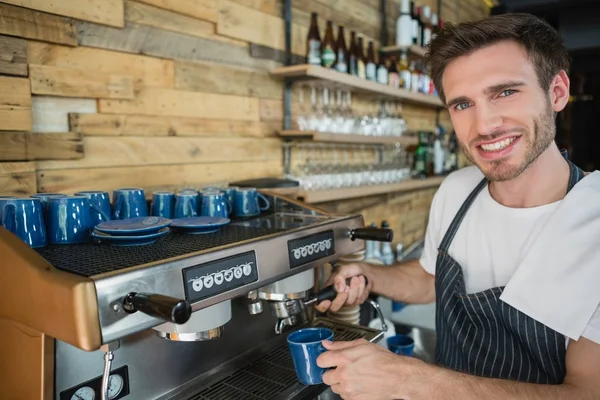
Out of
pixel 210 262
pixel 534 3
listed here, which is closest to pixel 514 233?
pixel 210 262

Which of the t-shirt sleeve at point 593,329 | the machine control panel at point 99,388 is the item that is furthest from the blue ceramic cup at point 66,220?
the t-shirt sleeve at point 593,329

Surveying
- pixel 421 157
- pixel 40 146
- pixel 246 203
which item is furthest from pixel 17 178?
pixel 421 157

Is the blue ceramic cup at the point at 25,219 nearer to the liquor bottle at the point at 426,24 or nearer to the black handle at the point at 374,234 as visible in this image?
the black handle at the point at 374,234

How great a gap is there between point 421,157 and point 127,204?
2.47m

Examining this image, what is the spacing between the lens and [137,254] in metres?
0.79

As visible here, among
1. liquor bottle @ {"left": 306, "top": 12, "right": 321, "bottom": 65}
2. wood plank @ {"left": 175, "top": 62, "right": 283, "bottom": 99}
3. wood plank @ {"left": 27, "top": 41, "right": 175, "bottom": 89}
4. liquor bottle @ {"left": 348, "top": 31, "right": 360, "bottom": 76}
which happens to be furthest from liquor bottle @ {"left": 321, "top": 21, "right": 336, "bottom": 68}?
wood plank @ {"left": 27, "top": 41, "right": 175, "bottom": 89}

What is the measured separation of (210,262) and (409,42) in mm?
2219

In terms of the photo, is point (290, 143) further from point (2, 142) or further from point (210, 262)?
point (210, 262)

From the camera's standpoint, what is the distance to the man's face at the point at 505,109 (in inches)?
44.7

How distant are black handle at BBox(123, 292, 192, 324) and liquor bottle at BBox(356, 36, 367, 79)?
1.84m

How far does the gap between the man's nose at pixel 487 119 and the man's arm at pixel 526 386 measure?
1.66 ft

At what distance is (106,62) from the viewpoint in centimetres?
129

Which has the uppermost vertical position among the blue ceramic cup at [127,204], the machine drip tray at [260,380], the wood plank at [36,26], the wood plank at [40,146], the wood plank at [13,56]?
the wood plank at [36,26]

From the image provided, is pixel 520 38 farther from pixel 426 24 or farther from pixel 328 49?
pixel 426 24
